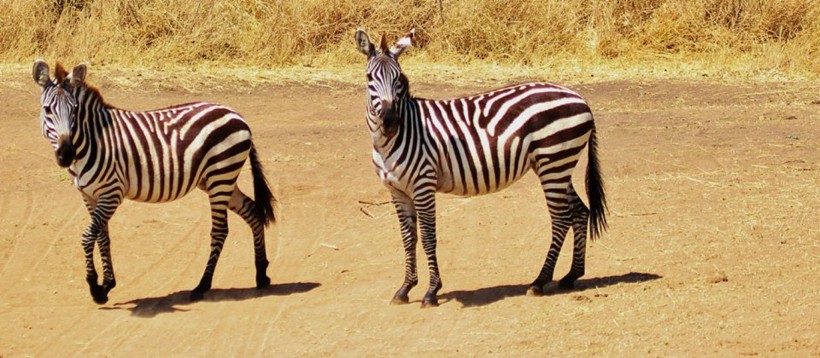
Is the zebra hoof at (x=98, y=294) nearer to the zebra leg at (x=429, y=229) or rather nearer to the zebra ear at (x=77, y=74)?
the zebra ear at (x=77, y=74)

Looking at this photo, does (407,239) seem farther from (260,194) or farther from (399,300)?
(260,194)

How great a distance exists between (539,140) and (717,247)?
1850 millimetres

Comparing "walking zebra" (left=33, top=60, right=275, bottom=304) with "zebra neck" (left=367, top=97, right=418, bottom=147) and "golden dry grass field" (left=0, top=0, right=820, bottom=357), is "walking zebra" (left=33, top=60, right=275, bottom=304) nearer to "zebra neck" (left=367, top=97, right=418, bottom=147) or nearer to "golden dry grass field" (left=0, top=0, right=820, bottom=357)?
"golden dry grass field" (left=0, top=0, right=820, bottom=357)

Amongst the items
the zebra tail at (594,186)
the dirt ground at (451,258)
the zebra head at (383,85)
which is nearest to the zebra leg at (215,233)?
the dirt ground at (451,258)

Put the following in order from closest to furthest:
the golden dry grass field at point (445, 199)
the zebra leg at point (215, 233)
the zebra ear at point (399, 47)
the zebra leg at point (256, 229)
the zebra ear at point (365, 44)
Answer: the golden dry grass field at point (445, 199)
the zebra ear at point (365, 44)
the zebra ear at point (399, 47)
the zebra leg at point (215, 233)
the zebra leg at point (256, 229)

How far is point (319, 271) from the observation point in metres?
9.72

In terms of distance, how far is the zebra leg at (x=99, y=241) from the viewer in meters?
8.71

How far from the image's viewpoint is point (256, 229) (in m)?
9.38

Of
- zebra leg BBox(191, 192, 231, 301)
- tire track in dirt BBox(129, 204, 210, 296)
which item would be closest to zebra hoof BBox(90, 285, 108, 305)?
tire track in dirt BBox(129, 204, 210, 296)

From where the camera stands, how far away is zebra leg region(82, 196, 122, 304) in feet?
28.6

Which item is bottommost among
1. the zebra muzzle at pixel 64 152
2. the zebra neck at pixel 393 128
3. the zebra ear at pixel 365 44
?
the zebra muzzle at pixel 64 152

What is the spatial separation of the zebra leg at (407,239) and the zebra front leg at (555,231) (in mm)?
862

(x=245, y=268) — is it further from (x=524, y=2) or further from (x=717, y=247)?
(x=524, y=2)

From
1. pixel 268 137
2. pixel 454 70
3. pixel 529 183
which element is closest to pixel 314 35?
pixel 454 70
